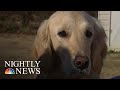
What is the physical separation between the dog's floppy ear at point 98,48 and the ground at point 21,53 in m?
0.42

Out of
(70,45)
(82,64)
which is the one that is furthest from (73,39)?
(82,64)

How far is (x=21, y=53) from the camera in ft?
16.3

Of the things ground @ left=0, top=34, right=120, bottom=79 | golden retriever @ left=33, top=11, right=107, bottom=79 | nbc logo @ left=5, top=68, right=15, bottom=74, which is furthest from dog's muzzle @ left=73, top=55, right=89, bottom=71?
nbc logo @ left=5, top=68, right=15, bottom=74

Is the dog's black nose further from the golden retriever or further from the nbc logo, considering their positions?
the nbc logo

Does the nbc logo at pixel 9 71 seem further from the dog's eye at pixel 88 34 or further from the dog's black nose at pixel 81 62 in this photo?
the dog's eye at pixel 88 34

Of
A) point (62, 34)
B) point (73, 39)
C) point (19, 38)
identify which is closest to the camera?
point (62, 34)

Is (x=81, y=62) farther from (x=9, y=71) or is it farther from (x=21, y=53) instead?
(x=9, y=71)

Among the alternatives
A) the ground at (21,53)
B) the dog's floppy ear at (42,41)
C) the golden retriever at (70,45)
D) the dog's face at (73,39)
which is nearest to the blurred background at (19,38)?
the ground at (21,53)

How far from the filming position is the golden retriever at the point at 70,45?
426 cm

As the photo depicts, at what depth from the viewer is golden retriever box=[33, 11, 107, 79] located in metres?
4.26

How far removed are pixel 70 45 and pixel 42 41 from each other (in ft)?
1.24
